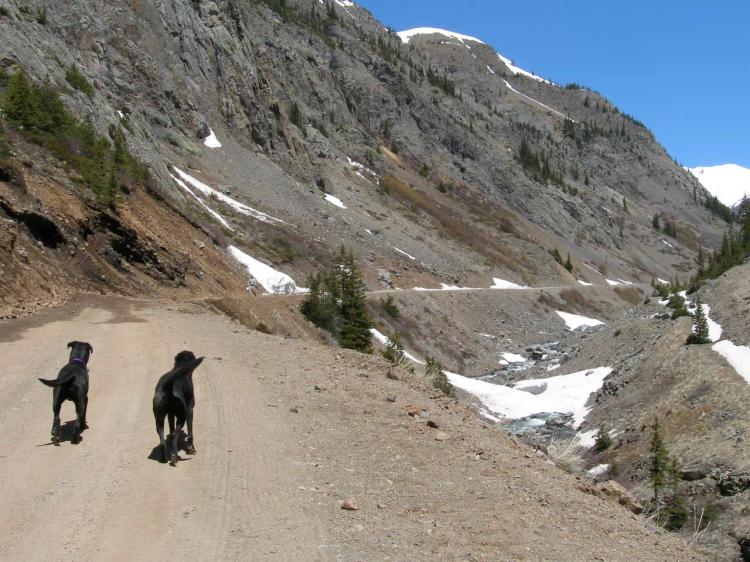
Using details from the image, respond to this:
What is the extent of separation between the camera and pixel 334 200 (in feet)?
250

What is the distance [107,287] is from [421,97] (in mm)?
120149

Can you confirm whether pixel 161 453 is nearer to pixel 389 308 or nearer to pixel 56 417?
pixel 56 417

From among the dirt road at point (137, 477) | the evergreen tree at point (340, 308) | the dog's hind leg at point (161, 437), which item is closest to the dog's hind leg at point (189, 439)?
the dirt road at point (137, 477)

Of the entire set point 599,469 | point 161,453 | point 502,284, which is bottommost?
point 599,469

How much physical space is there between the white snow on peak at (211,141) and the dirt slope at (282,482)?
56.9 metres

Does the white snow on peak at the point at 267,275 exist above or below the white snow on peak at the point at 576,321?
below

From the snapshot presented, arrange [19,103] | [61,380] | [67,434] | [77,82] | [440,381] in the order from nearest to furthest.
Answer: [61,380] → [67,434] → [440,381] → [19,103] → [77,82]

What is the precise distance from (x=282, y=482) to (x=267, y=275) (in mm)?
34739

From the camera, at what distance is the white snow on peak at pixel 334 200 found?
74375 millimetres

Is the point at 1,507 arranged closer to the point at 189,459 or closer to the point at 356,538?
the point at 189,459

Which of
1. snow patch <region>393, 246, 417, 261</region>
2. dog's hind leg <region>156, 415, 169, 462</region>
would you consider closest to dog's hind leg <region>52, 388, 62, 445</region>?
dog's hind leg <region>156, 415, 169, 462</region>

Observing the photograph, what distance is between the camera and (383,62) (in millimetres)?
134750

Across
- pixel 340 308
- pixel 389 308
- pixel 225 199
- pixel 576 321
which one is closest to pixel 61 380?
pixel 340 308

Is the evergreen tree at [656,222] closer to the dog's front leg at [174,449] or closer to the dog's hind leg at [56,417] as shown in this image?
the dog's front leg at [174,449]
